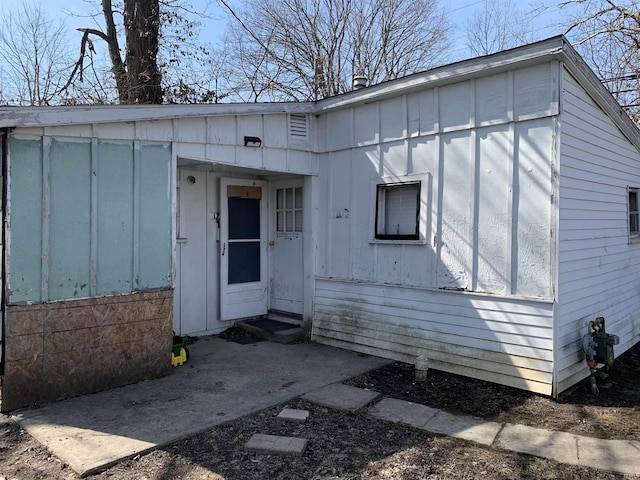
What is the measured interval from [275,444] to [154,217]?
262 centimetres

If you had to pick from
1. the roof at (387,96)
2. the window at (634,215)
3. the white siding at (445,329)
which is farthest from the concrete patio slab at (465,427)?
the window at (634,215)

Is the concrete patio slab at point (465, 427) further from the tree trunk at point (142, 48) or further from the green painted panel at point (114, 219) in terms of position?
the tree trunk at point (142, 48)

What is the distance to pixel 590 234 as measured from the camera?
16.3 feet

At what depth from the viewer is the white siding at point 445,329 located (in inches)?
173

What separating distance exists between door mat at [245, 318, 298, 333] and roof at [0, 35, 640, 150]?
2970mm

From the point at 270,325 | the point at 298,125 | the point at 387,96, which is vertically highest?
the point at 387,96

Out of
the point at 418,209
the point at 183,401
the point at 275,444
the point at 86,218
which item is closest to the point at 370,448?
the point at 275,444

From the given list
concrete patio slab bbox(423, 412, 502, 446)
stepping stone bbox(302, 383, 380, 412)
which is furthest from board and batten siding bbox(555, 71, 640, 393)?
stepping stone bbox(302, 383, 380, 412)

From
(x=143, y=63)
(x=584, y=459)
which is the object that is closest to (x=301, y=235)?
(x=584, y=459)

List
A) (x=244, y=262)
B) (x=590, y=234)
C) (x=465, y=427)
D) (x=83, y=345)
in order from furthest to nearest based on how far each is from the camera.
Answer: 1. (x=244, y=262)
2. (x=590, y=234)
3. (x=83, y=345)
4. (x=465, y=427)

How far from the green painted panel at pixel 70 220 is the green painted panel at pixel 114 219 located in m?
0.11

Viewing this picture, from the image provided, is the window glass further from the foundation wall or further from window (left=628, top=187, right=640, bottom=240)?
the foundation wall

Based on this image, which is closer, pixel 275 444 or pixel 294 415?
pixel 275 444

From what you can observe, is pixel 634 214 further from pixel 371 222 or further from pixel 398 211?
pixel 371 222
